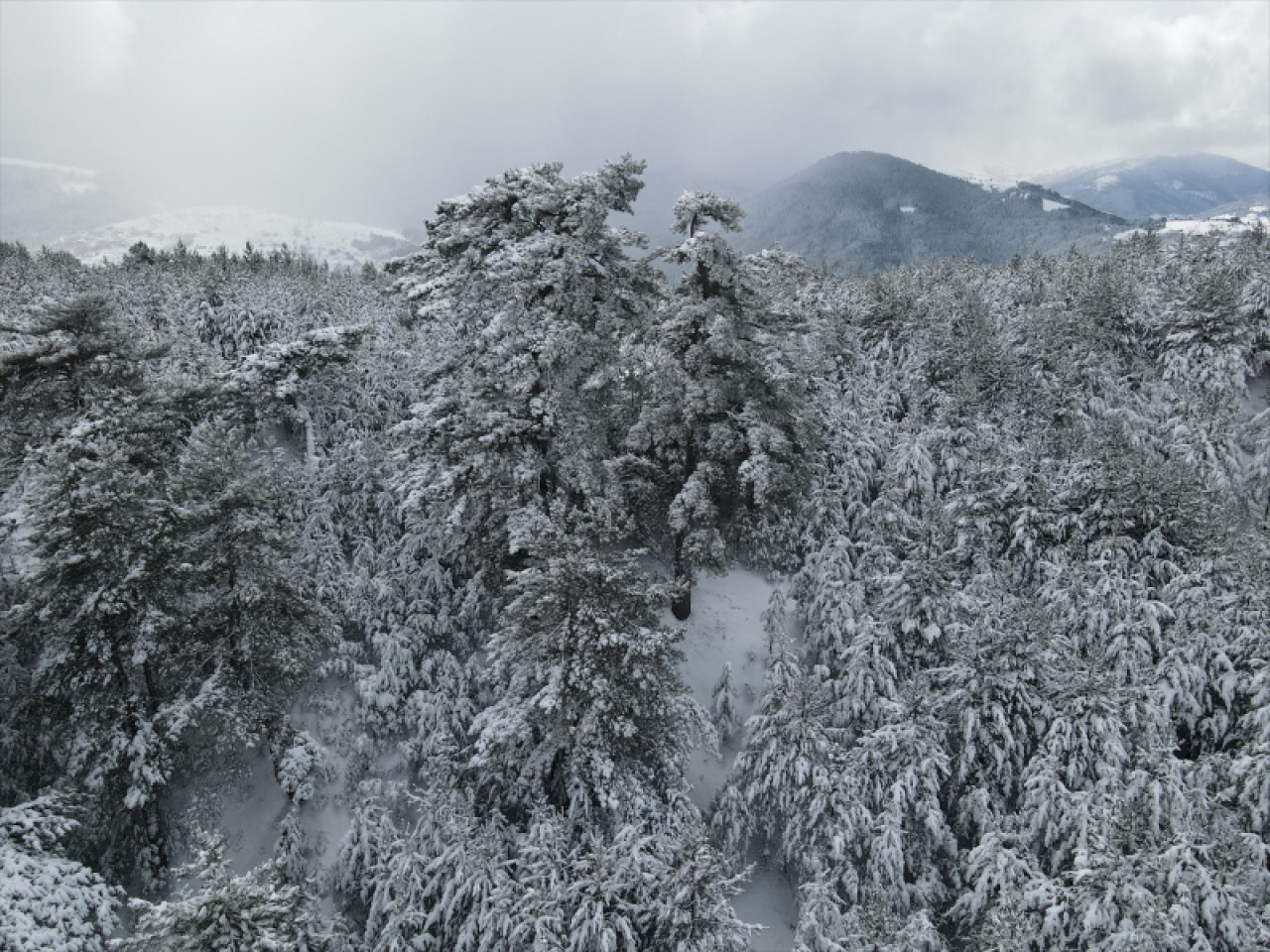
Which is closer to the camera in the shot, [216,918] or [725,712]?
[216,918]

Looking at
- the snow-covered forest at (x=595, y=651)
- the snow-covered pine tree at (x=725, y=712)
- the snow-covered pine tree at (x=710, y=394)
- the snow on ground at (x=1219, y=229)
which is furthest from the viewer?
the snow on ground at (x=1219, y=229)

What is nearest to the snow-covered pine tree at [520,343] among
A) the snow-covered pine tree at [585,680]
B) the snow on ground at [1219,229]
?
the snow-covered pine tree at [585,680]

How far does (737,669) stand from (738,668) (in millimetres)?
44

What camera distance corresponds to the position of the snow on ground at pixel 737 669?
49.8 feet

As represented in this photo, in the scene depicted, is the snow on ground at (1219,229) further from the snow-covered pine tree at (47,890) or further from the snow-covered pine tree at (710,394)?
the snow-covered pine tree at (47,890)

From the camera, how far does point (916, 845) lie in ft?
47.2

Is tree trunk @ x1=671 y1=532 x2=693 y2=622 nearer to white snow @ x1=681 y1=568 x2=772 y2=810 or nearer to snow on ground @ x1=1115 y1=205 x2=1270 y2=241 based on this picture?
white snow @ x1=681 y1=568 x2=772 y2=810

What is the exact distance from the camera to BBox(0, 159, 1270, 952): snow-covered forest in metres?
12.3

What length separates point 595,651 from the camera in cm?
1325

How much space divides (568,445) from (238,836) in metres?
12.2

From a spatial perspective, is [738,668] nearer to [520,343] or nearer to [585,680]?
[585,680]

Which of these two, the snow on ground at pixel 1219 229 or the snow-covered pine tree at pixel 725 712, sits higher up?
the snow on ground at pixel 1219 229

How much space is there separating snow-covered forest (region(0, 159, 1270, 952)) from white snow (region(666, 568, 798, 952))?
245mm

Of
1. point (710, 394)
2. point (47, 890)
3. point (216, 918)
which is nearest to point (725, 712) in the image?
point (710, 394)
